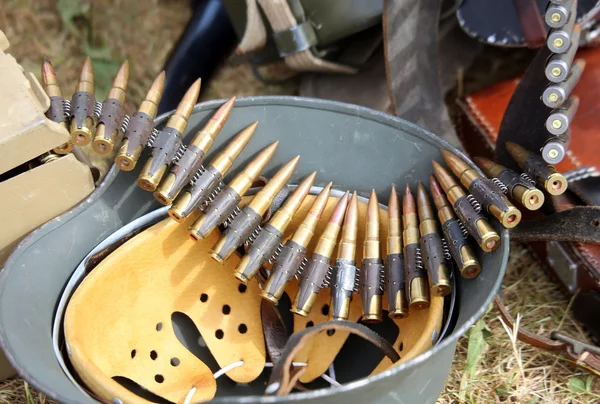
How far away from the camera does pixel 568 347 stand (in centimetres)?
165

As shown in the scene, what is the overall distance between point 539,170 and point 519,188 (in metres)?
0.08

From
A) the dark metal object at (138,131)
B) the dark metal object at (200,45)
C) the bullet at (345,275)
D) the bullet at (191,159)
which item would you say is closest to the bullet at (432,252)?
the bullet at (345,275)

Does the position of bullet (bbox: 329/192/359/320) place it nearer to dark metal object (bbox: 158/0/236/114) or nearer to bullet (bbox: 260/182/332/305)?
bullet (bbox: 260/182/332/305)

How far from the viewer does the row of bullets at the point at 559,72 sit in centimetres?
136

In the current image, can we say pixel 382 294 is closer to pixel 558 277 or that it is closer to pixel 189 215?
pixel 189 215

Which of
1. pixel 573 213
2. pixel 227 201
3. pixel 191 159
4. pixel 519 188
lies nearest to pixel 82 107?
pixel 191 159

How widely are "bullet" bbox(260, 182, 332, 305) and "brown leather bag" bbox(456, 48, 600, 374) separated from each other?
537 millimetres

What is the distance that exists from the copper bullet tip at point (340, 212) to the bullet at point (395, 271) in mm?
110

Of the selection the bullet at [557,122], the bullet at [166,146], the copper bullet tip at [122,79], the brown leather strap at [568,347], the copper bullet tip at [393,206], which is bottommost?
the brown leather strap at [568,347]

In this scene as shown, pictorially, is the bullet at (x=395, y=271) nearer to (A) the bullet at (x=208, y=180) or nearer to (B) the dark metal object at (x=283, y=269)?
(B) the dark metal object at (x=283, y=269)

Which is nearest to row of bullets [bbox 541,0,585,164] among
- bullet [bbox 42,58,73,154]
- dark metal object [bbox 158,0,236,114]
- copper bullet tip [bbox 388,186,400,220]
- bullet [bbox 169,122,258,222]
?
copper bullet tip [bbox 388,186,400,220]

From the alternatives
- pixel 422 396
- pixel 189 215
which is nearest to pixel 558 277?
pixel 422 396

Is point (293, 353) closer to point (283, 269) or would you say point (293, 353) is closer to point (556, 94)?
point (283, 269)

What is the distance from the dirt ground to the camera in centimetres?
183
